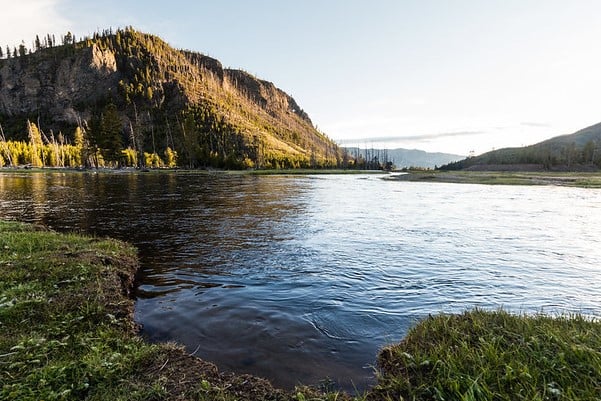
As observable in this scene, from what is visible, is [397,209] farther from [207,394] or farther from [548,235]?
[207,394]

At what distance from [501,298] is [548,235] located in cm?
1435

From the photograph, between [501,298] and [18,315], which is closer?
[18,315]

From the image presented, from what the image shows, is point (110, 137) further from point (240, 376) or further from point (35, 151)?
point (240, 376)

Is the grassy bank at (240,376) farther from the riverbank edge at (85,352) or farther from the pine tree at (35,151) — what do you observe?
the pine tree at (35,151)

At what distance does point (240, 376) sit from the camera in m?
6.14

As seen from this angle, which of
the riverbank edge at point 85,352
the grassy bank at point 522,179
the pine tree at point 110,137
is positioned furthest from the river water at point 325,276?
the pine tree at point 110,137

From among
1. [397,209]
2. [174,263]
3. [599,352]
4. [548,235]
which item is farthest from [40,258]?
[397,209]

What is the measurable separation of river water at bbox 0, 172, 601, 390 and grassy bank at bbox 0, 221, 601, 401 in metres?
1.17

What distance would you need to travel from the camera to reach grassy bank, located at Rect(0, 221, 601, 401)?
16.7 feet

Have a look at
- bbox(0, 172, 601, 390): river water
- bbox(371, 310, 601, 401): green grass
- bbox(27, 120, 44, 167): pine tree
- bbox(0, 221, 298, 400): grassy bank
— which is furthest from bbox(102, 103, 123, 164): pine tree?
bbox(371, 310, 601, 401): green grass

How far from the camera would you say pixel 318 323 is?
945 cm

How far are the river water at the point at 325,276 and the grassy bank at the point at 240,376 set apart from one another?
3.83 feet

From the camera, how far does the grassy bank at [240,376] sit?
200 inches

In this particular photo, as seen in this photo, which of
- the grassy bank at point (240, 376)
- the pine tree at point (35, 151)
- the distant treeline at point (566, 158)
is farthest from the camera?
the distant treeline at point (566, 158)
